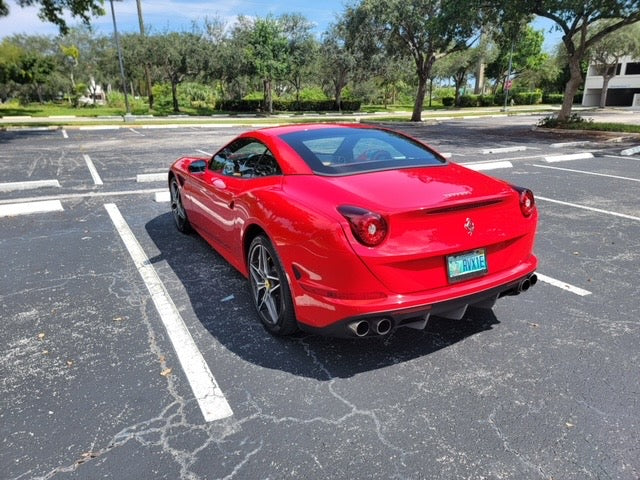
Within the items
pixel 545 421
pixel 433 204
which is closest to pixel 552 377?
pixel 545 421

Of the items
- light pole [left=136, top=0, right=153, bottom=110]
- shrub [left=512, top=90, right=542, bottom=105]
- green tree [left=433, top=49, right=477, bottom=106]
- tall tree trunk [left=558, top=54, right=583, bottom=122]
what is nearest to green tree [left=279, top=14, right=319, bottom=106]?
light pole [left=136, top=0, right=153, bottom=110]

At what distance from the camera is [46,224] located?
6258mm

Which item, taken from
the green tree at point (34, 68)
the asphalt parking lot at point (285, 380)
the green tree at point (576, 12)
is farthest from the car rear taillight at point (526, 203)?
the green tree at point (34, 68)

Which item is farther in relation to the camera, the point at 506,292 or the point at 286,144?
the point at 286,144

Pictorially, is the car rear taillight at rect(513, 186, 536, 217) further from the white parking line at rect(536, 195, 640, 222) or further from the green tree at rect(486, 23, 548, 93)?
the green tree at rect(486, 23, 548, 93)

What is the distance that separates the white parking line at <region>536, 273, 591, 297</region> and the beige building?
2270 inches

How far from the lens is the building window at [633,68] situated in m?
52.3

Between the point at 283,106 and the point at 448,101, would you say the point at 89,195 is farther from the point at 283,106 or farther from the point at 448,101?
the point at 448,101

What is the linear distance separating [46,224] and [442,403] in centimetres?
582

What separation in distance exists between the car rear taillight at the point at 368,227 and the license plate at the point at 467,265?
0.48m

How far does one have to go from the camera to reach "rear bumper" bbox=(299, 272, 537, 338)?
2.64 m

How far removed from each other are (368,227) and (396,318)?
0.55 meters

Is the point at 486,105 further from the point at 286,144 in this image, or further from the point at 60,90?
the point at 286,144

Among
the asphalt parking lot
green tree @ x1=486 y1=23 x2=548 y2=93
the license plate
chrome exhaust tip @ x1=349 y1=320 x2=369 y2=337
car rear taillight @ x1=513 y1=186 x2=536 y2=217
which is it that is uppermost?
green tree @ x1=486 y1=23 x2=548 y2=93
